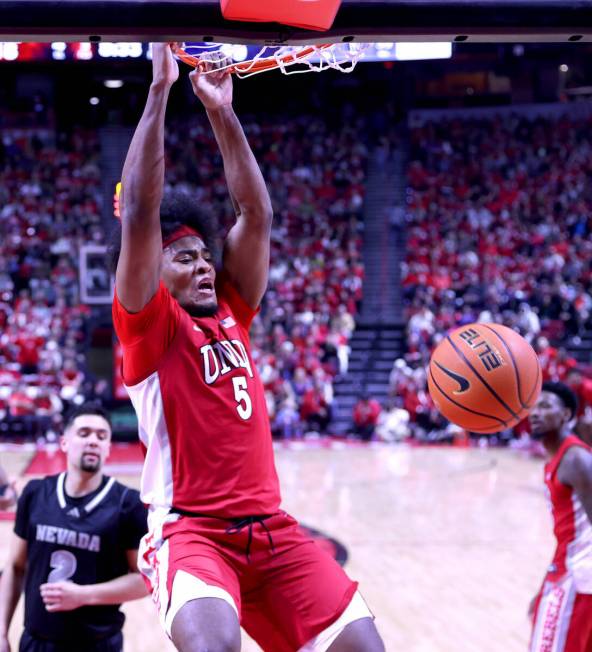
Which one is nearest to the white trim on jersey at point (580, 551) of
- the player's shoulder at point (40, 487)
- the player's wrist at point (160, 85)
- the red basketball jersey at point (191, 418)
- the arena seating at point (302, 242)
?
the red basketball jersey at point (191, 418)

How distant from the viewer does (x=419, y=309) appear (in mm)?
16953

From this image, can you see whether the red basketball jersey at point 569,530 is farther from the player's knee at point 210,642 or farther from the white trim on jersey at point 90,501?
the player's knee at point 210,642

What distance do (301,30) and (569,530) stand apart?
275 centimetres

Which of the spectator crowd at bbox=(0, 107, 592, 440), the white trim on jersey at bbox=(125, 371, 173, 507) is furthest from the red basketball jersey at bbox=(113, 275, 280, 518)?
the spectator crowd at bbox=(0, 107, 592, 440)

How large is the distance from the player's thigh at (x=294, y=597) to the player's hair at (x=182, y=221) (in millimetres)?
1043

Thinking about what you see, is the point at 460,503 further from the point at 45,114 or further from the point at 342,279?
the point at 45,114

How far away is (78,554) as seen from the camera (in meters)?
3.60

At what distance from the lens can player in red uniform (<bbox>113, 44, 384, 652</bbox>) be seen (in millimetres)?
2541

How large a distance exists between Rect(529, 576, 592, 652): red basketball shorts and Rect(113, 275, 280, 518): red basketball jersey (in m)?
1.74

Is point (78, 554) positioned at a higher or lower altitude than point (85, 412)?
lower

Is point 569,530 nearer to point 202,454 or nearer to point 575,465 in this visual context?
point 575,465

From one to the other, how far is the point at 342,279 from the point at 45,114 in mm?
7818

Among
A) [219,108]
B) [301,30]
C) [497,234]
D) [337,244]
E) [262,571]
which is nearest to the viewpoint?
[301,30]

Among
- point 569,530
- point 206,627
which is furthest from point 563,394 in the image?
point 206,627
